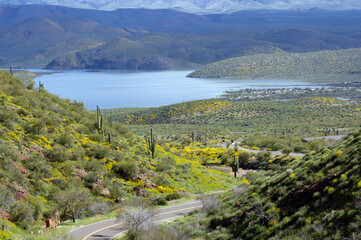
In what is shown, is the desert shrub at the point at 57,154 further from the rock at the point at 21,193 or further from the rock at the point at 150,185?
the rock at the point at 150,185

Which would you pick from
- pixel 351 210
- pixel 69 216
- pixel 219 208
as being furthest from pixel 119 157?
pixel 351 210

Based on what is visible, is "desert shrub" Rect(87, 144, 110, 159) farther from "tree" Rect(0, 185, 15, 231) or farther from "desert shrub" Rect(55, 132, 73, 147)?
"tree" Rect(0, 185, 15, 231)

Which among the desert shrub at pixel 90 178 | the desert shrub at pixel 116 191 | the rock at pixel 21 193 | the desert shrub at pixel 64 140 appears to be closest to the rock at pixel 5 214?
the rock at pixel 21 193

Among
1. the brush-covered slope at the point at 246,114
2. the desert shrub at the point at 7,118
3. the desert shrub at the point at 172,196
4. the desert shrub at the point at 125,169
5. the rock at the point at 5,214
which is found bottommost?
the brush-covered slope at the point at 246,114

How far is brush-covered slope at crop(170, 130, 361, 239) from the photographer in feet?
40.3

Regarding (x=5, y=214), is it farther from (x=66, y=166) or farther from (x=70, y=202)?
(x=66, y=166)

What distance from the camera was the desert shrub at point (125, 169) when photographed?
27.2 metres

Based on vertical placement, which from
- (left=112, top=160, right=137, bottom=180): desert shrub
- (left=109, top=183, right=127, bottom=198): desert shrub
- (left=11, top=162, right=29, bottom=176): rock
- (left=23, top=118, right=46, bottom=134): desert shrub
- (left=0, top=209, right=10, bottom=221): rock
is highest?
(left=23, top=118, right=46, bottom=134): desert shrub

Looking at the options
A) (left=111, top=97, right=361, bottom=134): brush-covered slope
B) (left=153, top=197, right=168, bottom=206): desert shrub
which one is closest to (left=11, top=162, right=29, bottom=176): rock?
(left=153, top=197, right=168, bottom=206): desert shrub

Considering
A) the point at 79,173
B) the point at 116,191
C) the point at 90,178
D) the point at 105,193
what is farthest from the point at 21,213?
the point at 116,191

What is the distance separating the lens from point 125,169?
27.2 meters

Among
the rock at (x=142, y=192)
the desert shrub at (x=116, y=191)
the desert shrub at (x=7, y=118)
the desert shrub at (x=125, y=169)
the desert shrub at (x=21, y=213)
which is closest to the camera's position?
the desert shrub at (x=21, y=213)

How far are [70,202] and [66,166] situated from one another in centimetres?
536

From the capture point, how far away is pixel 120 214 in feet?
54.2
